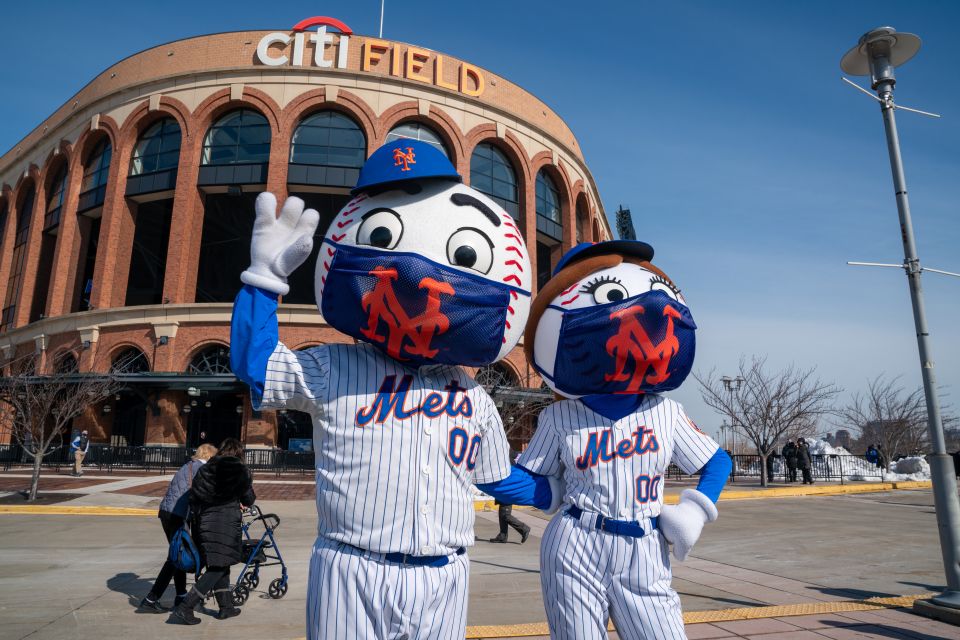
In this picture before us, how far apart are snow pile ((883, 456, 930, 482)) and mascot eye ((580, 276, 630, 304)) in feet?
73.6

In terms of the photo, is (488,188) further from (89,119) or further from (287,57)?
(89,119)

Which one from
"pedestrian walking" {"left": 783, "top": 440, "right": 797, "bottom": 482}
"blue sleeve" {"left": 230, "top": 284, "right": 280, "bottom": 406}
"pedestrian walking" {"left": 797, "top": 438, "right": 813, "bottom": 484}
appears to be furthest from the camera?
"pedestrian walking" {"left": 783, "top": 440, "right": 797, "bottom": 482}

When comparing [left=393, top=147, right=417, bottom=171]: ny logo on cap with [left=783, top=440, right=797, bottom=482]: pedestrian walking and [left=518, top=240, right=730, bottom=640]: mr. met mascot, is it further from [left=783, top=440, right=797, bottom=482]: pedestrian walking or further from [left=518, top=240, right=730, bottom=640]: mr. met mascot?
[left=783, top=440, right=797, bottom=482]: pedestrian walking

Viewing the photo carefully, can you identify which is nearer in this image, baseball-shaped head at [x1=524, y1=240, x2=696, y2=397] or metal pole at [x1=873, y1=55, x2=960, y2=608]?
baseball-shaped head at [x1=524, y1=240, x2=696, y2=397]

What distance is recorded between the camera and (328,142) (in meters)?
24.6

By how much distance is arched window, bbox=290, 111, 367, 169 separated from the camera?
24.3 metres

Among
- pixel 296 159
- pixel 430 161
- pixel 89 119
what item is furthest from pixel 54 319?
pixel 430 161

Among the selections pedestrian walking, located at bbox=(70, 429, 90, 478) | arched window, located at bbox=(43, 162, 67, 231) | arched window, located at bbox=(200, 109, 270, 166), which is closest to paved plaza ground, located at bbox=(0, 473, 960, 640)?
pedestrian walking, located at bbox=(70, 429, 90, 478)

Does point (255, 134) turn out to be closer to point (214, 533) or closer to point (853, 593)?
point (214, 533)

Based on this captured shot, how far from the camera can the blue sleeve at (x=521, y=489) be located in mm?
2946

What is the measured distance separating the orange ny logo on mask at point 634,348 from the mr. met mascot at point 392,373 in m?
0.57

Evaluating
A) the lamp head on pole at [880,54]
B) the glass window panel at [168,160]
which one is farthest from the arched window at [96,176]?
the lamp head on pole at [880,54]

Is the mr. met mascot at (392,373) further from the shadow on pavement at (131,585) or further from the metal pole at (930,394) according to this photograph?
the metal pole at (930,394)

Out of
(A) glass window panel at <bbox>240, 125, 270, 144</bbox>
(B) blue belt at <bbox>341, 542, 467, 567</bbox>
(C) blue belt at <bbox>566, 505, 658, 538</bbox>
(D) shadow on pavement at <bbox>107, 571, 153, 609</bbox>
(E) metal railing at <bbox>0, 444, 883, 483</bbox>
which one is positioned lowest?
(D) shadow on pavement at <bbox>107, 571, 153, 609</bbox>
